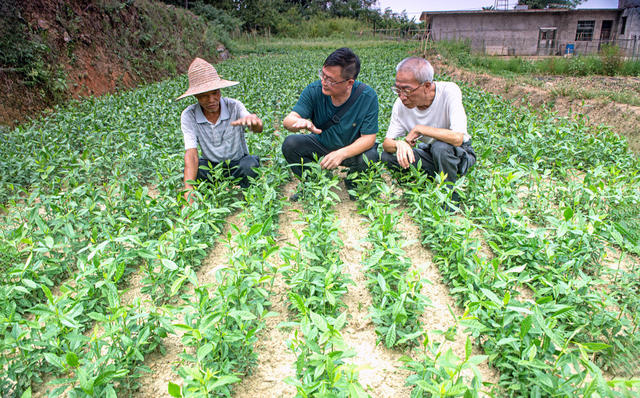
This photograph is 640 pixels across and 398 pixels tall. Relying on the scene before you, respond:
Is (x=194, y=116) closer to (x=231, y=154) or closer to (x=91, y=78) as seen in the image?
(x=231, y=154)

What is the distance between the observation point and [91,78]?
31.5 feet

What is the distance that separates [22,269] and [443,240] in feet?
8.34

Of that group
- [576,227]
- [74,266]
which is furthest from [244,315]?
[576,227]

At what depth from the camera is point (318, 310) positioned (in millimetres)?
2027

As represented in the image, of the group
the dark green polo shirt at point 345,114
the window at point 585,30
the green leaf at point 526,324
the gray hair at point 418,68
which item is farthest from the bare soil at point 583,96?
the window at point 585,30

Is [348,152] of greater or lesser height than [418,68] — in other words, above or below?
below

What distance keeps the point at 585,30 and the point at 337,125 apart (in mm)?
25825

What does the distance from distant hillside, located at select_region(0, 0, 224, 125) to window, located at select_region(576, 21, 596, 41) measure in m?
22.5

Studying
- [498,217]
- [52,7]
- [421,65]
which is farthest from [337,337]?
[52,7]

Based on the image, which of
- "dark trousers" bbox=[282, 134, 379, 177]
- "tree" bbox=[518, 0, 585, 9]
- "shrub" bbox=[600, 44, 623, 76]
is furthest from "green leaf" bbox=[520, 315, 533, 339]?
"tree" bbox=[518, 0, 585, 9]

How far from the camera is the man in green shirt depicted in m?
3.33

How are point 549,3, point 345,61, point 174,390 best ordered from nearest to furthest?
1. point 174,390
2. point 345,61
3. point 549,3

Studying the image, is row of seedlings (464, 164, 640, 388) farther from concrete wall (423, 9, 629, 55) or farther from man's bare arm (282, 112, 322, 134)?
concrete wall (423, 9, 629, 55)

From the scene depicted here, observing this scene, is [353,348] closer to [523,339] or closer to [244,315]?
[244,315]
